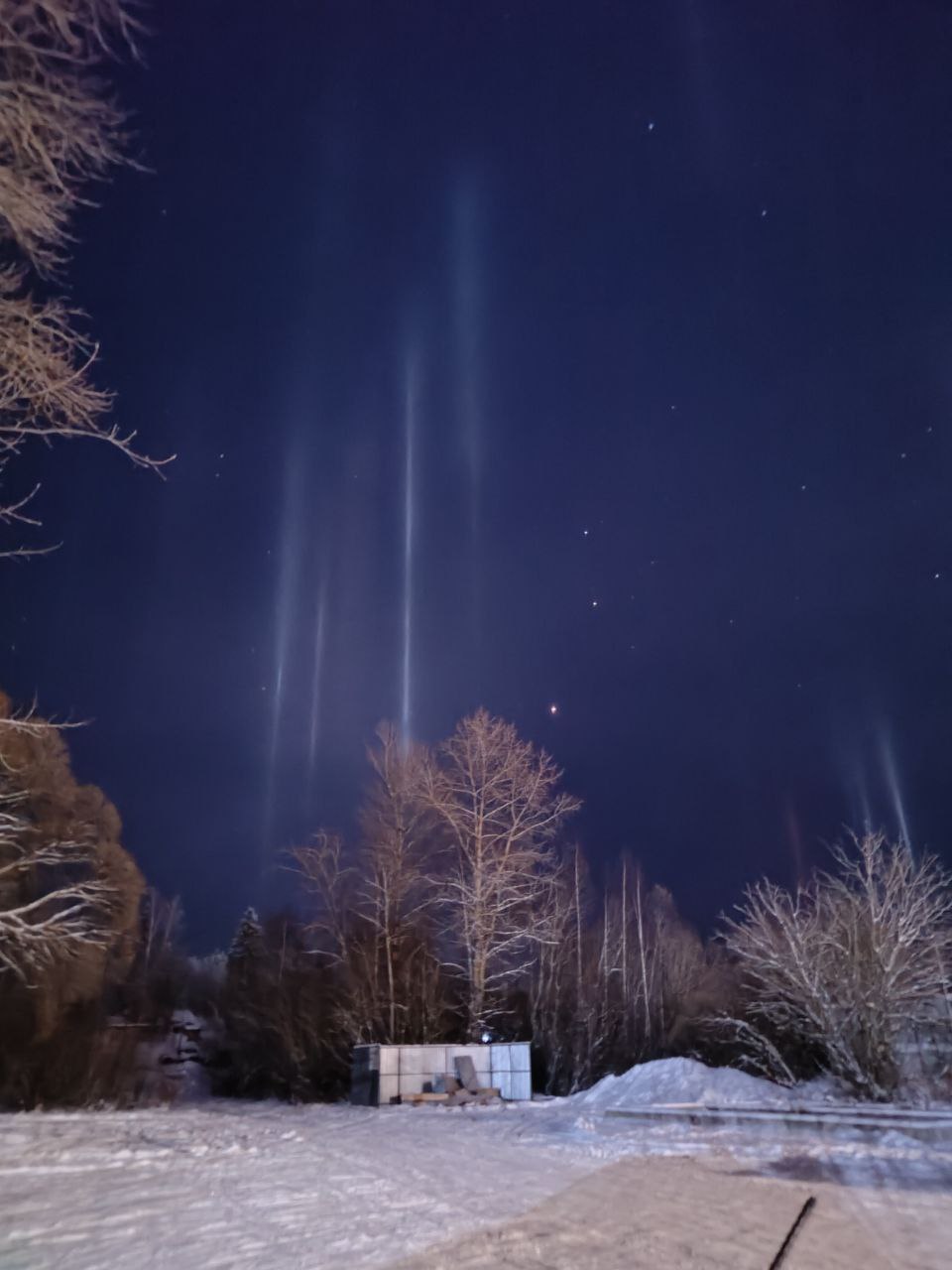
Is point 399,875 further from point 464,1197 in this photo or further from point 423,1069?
point 464,1197

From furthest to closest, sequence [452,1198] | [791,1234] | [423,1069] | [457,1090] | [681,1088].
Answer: [423,1069], [457,1090], [681,1088], [452,1198], [791,1234]

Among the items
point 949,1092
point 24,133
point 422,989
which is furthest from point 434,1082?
point 24,133

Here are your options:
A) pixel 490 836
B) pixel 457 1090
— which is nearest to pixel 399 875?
pixel 490 836

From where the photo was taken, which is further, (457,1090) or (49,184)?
(457,1090)

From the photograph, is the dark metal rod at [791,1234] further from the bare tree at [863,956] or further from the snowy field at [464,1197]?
the bare tree at [863,956]

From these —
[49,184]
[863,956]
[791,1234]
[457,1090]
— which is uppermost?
[49,184]

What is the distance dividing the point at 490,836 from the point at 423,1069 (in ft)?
22.3

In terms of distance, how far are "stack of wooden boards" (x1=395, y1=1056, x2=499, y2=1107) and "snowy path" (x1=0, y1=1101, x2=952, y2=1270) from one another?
232 inches

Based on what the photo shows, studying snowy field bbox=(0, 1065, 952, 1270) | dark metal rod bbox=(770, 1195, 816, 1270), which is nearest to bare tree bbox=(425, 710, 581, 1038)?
snowy field bbox=(0, 1065, 952, 1270)

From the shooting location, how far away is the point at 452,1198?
7.27m

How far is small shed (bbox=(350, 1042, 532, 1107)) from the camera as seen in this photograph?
1819 centimetres

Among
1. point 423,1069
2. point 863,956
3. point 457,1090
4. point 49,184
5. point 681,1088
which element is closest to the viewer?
point 49,184

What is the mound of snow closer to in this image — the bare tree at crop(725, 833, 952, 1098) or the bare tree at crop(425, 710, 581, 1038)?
the bare tree at crop(725, 833, 952, 1098)

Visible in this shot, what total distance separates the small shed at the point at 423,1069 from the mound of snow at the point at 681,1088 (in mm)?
1761
